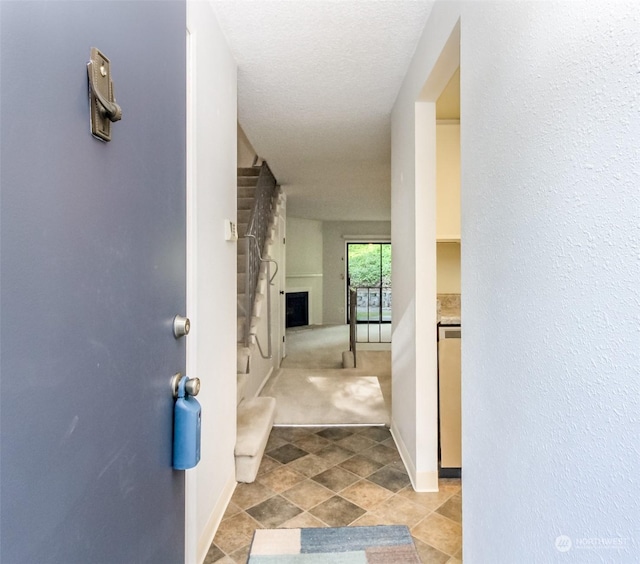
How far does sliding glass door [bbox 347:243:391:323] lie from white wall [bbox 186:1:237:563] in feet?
23.9

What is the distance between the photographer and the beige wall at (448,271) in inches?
115

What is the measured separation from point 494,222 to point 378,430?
225 centimetres

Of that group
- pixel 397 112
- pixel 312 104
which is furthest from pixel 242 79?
pixel 397 112

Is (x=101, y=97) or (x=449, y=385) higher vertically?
(x=101, y=97)

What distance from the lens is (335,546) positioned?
5.22 ft

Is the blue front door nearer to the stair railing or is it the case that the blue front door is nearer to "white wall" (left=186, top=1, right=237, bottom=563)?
"white wall" (left=186, top=1, right=237, bottom=563)

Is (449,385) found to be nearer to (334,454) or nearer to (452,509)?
(452,509)

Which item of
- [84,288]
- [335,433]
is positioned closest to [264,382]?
[335,433]

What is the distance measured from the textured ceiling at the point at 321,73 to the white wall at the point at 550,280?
68 centimetres

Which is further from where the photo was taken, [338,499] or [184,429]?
[338,499]

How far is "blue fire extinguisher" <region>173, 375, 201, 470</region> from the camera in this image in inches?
37.4

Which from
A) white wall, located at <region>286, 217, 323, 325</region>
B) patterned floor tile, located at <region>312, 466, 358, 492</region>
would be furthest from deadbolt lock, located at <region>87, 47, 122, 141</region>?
white wall, located at <region>286, 217, 323, 325</region>

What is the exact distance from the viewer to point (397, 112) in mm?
2584

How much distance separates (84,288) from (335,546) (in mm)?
1579
